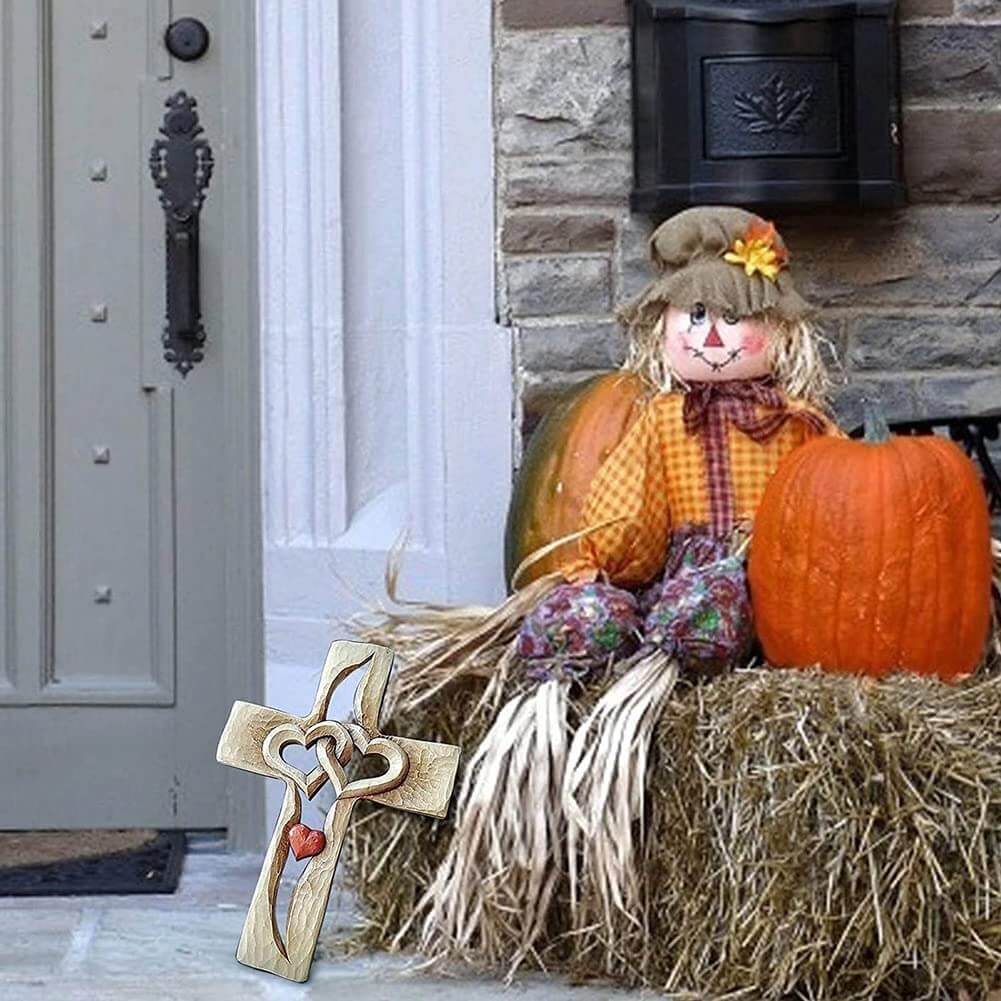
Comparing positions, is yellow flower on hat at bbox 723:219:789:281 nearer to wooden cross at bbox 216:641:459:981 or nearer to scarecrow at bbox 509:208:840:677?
scarecrow at bbox 509:208:840:677

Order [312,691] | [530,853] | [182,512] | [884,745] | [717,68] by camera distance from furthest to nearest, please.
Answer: [182,512], [312,691], [717,68], [530,853], [884,745]

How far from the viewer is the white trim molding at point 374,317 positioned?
3799 mm

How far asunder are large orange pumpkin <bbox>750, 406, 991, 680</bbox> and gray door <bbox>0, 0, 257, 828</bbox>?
1.40 metres

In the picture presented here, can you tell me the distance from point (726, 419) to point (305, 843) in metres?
0.92

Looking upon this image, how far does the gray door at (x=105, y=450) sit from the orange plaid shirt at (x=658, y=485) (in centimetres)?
105

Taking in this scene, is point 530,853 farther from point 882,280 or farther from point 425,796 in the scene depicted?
point 882,280

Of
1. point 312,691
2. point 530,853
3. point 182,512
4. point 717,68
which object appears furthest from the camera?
point 182,512

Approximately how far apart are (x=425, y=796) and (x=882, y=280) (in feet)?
4.42

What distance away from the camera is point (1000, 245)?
12.5 feet

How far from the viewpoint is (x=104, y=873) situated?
3.89 meters

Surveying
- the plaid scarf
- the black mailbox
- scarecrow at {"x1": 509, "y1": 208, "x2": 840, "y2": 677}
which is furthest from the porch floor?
the black mailbox

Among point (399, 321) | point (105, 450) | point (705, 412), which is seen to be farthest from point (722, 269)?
point (105, 450)

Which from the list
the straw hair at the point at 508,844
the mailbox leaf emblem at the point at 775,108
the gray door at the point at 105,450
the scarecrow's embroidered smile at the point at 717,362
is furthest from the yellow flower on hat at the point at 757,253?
the gray door at the point at 105,450

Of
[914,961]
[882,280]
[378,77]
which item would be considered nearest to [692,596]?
[914,961]
